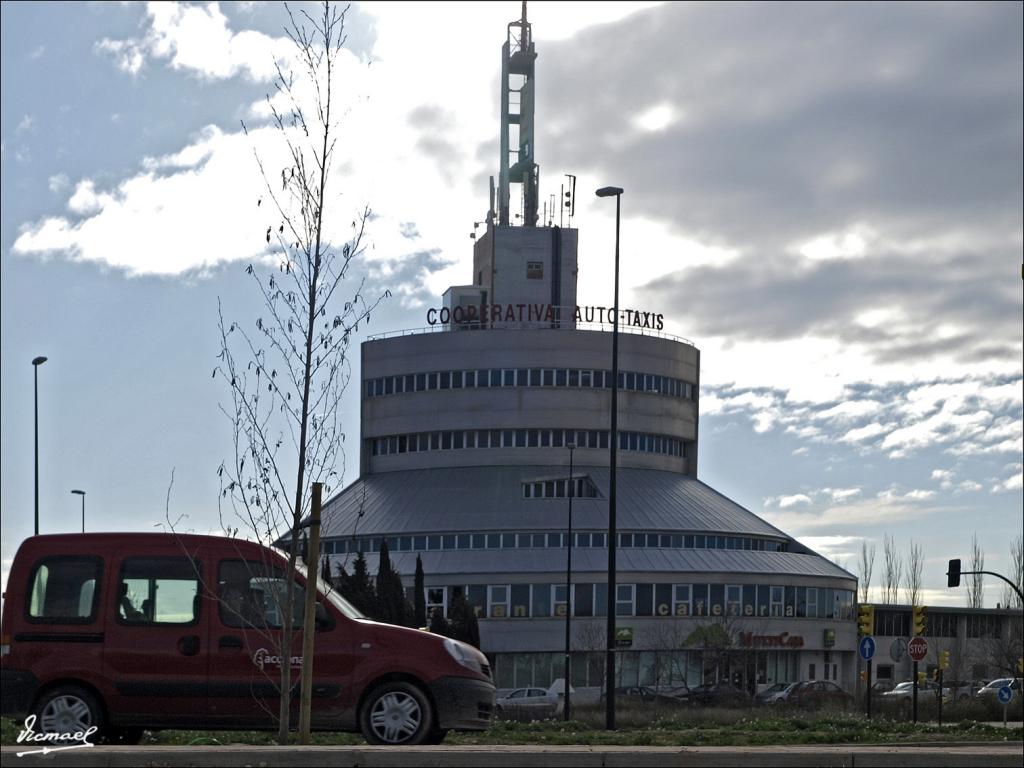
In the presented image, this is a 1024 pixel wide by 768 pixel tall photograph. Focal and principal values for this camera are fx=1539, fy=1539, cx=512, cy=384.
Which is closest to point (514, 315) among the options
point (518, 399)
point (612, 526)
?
point (518, 399)

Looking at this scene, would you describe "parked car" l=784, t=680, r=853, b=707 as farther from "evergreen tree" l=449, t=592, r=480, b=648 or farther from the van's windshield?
the van's windshield

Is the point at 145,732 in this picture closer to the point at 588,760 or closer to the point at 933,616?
the point at 588,760

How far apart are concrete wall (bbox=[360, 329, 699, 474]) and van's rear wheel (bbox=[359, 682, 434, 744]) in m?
84.6

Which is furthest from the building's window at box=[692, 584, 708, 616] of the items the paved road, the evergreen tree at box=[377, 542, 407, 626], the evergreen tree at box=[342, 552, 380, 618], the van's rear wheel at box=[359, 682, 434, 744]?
the paved road

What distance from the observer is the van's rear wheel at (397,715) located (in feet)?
50.0

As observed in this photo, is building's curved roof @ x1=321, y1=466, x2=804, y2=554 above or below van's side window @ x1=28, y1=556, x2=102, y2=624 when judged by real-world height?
above

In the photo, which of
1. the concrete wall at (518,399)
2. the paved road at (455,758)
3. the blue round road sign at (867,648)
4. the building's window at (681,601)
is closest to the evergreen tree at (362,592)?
the building's window at (681,601)

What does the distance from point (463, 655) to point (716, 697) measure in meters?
53.9

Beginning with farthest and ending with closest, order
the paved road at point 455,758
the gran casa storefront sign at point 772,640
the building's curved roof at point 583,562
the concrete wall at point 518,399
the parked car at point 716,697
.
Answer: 1. the concrete wall at point 518,399
2. the building's curved roof at point 583,562
3. the gran casa storefront sign at point 772,640
4. the parked car at point 716,697
5. the paved road at point 455,758

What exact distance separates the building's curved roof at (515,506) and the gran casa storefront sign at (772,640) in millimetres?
6971

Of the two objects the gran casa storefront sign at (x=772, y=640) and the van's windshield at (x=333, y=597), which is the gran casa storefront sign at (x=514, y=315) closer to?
the gran casa storefront sign at (x=772, y=640)

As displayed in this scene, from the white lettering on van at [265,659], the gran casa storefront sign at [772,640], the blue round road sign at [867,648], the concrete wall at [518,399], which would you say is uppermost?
the concrete wall at [518,399]

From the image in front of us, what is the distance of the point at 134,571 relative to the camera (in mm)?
15656

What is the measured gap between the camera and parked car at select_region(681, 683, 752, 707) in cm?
6425
